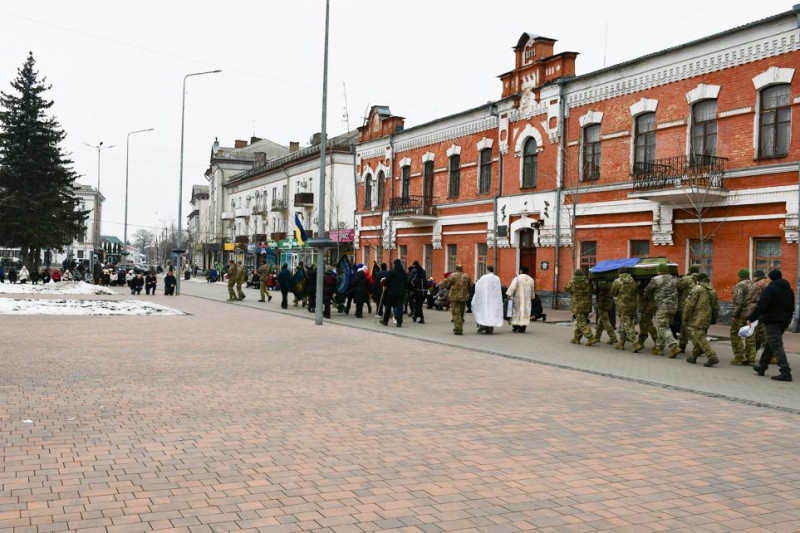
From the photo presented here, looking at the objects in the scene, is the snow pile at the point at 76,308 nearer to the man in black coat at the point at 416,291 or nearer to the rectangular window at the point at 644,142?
the man in black coat at the point at 416,291

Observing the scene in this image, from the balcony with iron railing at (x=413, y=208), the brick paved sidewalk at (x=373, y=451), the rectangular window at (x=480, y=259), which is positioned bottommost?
the brick paved sidewalk at (x=373, y=451)

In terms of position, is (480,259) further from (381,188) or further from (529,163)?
(381,188)

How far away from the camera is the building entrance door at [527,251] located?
2975cm

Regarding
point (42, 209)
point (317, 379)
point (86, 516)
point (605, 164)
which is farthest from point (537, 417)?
point (42, 209)

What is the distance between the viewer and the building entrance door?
97.6 ft

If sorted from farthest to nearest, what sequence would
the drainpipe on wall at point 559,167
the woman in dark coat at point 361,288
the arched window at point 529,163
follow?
the arched window at point 529,163 < the drainpipe on wall at point 559,167 < the woman in dark coat at point 361,288

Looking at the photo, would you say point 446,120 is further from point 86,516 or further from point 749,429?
point 86,516

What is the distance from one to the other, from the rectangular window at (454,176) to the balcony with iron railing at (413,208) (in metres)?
1.36

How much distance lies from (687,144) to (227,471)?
2047 cm

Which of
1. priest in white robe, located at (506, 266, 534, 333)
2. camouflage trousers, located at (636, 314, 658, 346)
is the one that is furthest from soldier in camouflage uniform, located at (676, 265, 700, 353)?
priest in white robe, located at (506, 266, 534, 333)

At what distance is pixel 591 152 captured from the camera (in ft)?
87.9

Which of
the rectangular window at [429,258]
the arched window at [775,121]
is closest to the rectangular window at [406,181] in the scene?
the rectangular window at [429,258]

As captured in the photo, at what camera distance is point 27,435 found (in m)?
6.93

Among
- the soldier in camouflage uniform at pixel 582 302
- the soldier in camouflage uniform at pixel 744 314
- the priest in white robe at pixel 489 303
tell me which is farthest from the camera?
the priest in white robe at pixel 489 303
